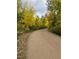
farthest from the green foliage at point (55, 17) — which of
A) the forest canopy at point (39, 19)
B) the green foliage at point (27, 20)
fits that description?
the green foliage at point (27, 20)

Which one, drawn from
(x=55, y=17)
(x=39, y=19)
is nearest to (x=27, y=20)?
(x=39, y=19)

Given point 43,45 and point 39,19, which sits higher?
point 39,19

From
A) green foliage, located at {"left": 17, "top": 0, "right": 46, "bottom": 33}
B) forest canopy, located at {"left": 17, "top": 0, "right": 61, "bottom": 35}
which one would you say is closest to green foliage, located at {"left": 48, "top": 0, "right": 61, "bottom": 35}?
forest canopy, located at {"left": 17, "top": 0, "right": 61, "bottom": 35}

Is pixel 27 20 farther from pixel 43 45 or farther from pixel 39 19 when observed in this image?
pixel 43 45

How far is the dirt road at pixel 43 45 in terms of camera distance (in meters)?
2.14

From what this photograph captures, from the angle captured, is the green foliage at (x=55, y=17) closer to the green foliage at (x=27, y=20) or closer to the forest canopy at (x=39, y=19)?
the forest canopy at (x=39, y=19)

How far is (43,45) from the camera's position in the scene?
2150 mm

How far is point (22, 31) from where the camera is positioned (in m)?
2.13

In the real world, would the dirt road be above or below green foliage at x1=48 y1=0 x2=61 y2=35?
below

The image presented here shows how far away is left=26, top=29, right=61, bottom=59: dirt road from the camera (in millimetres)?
2141

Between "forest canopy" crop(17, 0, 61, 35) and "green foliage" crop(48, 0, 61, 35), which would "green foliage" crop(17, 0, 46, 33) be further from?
"green foliage" crop(48, 0, 61, 35)
